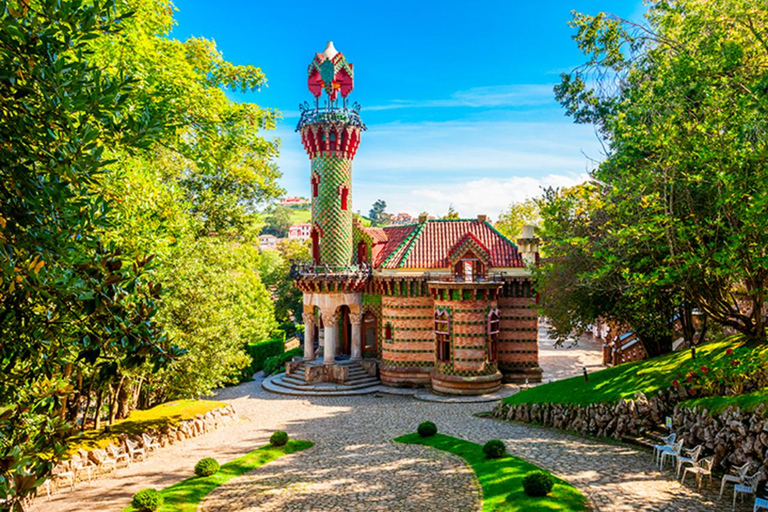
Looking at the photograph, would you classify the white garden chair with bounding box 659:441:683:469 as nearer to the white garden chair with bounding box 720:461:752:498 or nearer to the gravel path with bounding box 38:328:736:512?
the gravel path with bounding box 38:328:736:512

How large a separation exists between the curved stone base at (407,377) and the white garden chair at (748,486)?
1926cm

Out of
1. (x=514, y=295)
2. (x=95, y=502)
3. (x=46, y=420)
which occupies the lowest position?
(x=95, y=502)

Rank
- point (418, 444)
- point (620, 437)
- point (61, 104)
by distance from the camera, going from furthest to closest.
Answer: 1. point (418, 444)
2. point (620, 437)
3. point (61, 104)

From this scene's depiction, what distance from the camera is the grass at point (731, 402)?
529 inches

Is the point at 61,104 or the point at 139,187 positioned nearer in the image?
the point at 61,104

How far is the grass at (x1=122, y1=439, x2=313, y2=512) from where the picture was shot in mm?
14078

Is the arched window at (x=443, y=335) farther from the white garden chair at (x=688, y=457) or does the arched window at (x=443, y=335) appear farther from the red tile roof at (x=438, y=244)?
the white garden chair at (x=688, y=457)

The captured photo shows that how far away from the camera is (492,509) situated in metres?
12.8

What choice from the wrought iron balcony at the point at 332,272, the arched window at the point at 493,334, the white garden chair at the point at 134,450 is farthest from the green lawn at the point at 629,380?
the white garden chair at the point at 134,450

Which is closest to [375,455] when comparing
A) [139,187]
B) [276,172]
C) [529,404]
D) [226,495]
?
[226,495]

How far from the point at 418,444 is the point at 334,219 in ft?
55.2

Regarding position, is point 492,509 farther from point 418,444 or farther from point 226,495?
point 226,495

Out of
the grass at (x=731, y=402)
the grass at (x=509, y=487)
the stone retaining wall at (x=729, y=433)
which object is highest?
the grass at (x=731, y=402)

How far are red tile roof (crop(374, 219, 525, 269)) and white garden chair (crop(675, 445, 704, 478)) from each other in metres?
17.1
